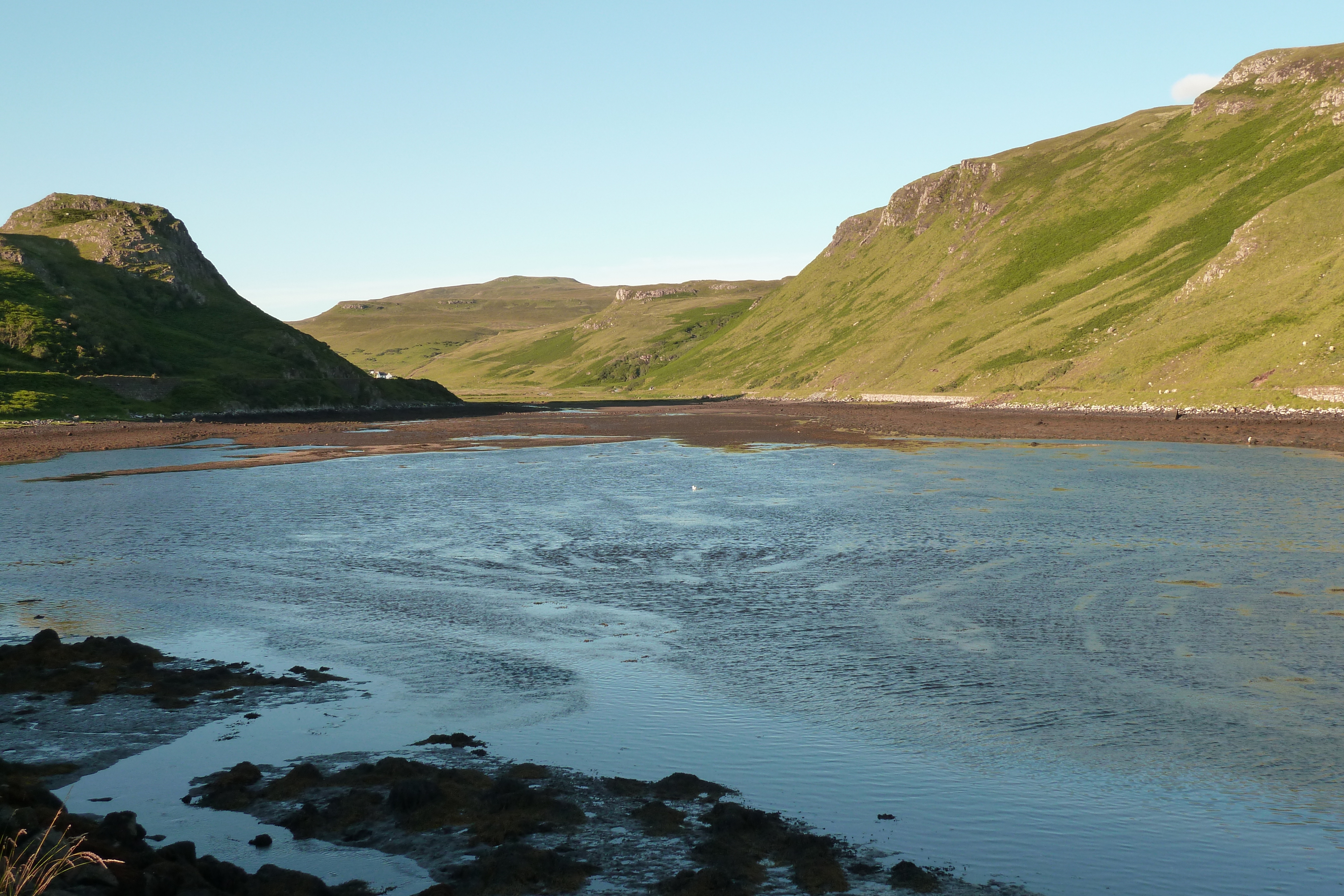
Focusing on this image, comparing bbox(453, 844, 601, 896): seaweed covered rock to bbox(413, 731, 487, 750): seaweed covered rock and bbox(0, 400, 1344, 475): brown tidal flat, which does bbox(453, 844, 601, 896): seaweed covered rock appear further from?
bbox(0, 400, 1344, 475): brown tidal flat

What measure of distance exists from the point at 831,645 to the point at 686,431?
101 metres

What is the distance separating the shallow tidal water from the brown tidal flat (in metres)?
31.8

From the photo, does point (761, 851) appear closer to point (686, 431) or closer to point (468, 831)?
point (468, 831)

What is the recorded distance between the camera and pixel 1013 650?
24969mm

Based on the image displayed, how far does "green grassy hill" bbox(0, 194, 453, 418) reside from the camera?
141250 millimetres

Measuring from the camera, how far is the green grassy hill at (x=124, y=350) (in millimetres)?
141250

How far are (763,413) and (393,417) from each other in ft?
210

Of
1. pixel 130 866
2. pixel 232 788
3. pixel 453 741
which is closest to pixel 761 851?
pixel 453 741

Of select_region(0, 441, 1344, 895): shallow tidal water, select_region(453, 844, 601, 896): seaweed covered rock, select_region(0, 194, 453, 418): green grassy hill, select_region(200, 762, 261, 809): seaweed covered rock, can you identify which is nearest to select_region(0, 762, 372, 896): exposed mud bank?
select_region(0, 441, 1344, 895): shallow tidal water

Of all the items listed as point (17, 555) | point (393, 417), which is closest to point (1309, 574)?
point (17, 555)

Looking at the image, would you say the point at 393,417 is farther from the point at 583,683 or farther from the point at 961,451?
the point at 583,683

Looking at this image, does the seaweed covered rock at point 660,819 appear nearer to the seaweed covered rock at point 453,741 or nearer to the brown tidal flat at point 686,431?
the seaweed covered rock at point 453,741

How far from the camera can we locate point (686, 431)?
126688mm

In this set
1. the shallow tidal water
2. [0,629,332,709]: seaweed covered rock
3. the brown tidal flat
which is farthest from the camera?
the brown tidal flat
